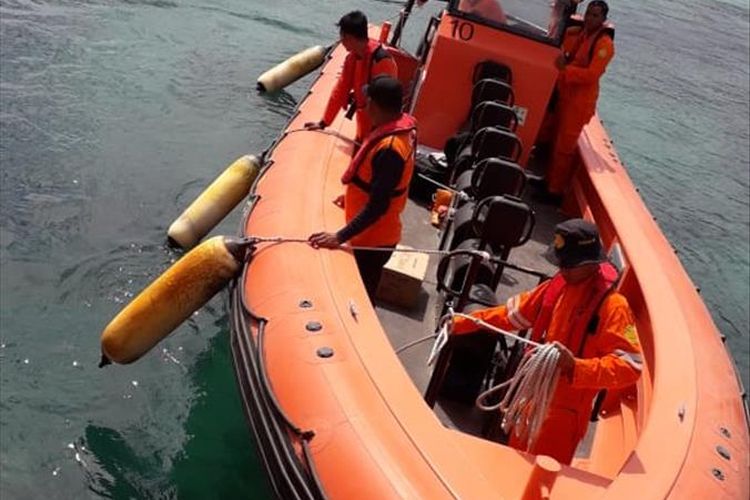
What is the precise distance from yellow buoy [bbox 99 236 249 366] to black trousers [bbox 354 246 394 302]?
0.58 m

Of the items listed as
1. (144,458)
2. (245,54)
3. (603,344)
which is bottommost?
(144,458)

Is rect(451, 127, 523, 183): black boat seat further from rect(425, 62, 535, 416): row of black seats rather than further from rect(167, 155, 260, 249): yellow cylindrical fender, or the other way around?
rect(167, 155, 260, 249): yellow cylindrical fender

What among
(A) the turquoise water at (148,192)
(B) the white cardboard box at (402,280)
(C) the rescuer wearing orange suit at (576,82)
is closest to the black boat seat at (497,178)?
(B) the white cardboard box at (402,280)

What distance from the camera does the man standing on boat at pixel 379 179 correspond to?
3.37 m

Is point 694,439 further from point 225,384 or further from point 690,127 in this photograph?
point 690,127

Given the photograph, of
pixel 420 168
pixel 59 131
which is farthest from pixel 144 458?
pixel 59 131

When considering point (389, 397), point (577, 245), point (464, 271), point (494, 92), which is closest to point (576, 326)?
point (577, 245)

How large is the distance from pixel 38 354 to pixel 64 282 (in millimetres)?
713

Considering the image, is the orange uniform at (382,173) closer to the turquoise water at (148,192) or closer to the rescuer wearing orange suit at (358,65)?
the rescuer wearing orange suit at (358,65)

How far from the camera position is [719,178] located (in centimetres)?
1045

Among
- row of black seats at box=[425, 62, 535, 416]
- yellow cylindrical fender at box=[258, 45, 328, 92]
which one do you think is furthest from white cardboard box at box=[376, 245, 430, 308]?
yellow cylindrical fender at box=[258, 45, 328, 92]

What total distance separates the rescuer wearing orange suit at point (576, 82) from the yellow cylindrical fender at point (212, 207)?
82.4 inches

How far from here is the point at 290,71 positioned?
9.25 m

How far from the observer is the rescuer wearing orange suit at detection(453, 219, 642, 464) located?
2.61 m
